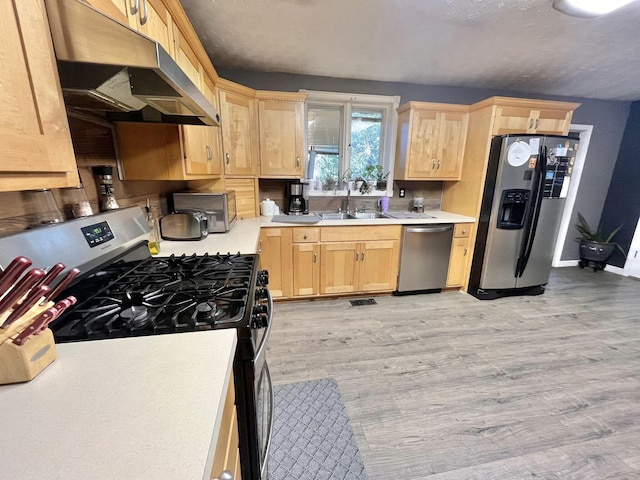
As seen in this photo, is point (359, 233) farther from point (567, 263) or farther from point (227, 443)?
point (567, 263)

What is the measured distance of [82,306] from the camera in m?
0.84

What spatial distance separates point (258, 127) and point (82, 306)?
219 cm

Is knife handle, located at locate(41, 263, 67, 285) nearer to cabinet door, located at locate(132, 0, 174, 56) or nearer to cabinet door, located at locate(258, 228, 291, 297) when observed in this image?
cabinet door, located at locate(132, 0, 174, 56)

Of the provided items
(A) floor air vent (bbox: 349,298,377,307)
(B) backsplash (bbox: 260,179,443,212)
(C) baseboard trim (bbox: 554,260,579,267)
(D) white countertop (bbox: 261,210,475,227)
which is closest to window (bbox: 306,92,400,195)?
(B) backsplash (bbox: 260,179,443,212)

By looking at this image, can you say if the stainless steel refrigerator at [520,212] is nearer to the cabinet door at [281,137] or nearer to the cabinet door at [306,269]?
the cabinet door at [306,269]

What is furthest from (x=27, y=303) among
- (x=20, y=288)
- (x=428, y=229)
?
(x=428, y=229)

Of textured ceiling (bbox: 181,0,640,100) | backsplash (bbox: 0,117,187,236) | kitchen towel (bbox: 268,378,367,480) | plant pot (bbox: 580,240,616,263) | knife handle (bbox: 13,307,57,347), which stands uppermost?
textured ceiling (bbox: 181,0,640,100)

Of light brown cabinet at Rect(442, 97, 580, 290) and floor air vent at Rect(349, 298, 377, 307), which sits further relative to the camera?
floor air vent at Rect(349, 298, 377, 307)

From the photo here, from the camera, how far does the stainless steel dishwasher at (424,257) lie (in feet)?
8.96

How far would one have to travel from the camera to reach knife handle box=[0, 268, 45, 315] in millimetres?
470

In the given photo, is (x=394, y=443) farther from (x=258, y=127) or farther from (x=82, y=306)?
(x=258, y=127)

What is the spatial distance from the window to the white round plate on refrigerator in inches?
46.4

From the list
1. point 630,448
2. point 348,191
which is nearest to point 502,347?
point 630,448

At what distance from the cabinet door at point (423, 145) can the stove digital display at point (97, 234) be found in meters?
2.75
